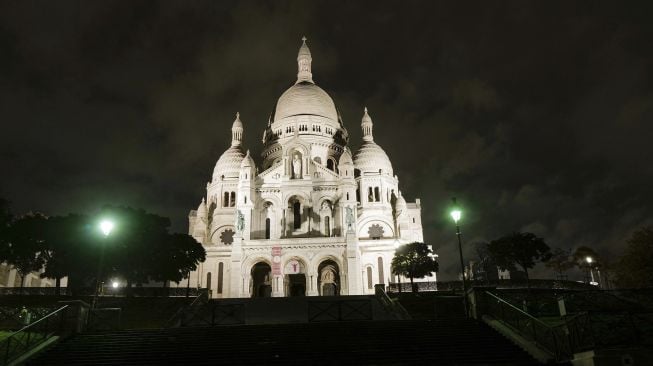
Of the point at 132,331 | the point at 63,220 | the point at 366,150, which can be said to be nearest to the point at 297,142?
the point at 366,150

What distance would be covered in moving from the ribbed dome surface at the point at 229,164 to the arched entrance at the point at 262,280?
17195mm

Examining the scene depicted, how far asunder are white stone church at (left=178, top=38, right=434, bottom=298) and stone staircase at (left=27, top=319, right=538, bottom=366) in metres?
31.1

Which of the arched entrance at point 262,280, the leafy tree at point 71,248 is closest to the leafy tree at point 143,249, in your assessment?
the leafy tree at point 71,248

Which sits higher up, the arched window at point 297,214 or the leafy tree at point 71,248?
the arched window at point 297,214

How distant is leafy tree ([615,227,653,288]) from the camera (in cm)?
4853

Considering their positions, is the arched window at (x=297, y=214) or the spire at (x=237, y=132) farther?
the spire at (x=237, y=132)

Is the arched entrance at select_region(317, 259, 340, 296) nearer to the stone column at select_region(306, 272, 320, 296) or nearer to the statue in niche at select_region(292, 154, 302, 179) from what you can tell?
the stone column at select_region(306, 272, 320, 296)

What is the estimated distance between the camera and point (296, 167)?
6338 cm

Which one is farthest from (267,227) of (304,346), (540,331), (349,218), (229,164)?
(540,331)

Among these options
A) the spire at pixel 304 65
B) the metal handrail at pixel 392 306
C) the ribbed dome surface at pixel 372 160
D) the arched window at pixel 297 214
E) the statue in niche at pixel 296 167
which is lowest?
the metal handrail at pixel 392 306

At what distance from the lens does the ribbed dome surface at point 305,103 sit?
257ft

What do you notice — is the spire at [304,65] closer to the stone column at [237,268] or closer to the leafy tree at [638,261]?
the stone column at [237,268]

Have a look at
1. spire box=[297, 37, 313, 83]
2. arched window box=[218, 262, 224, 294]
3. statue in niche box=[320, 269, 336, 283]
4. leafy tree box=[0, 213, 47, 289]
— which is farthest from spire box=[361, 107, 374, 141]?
leafy tree box=[0, 213, 47, 289]

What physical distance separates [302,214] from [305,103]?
22877 mm
